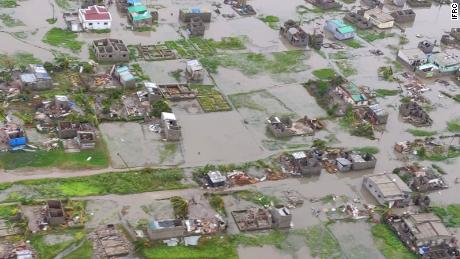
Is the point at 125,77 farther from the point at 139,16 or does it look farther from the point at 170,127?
the point at 139,16

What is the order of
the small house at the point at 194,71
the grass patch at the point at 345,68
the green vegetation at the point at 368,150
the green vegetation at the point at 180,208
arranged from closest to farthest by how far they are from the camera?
the green vegetation at the point at 180,208 → the green vegetation at the point at 368,150 → the small house at the point at 194,71 → the grass patch at the point at 345,68

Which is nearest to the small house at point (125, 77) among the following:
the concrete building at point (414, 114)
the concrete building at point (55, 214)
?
the concrete building at point (55, 214)

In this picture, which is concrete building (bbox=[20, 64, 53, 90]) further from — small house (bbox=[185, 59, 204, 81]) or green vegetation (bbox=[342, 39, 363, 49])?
green vegetation (bbox=[342, 39, 363, 49])

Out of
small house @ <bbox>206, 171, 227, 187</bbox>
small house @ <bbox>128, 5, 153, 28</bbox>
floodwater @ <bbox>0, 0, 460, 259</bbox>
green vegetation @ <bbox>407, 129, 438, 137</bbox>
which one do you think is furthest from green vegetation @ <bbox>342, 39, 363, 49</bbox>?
small house @ <bbox>206, 171, 227, 187</bbox>

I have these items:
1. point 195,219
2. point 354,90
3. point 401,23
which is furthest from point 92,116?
point 401,23

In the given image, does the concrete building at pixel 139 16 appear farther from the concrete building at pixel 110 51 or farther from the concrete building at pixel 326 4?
the concrete building at pixel 326 4

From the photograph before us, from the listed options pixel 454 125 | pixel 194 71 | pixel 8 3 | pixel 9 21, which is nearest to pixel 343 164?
pixel 454 125

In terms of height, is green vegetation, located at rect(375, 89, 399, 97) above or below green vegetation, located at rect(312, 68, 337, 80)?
below
